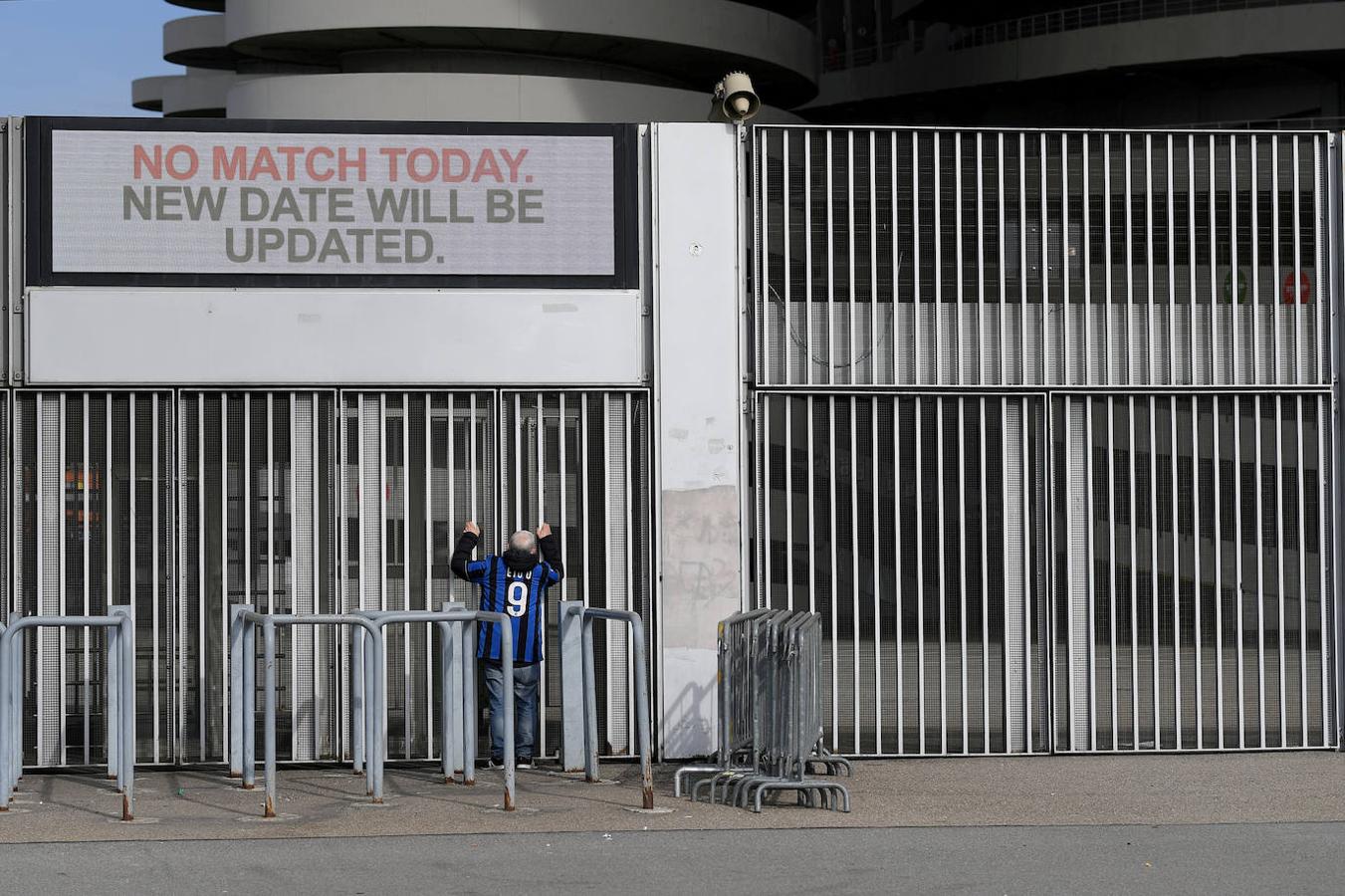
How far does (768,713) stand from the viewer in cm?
944

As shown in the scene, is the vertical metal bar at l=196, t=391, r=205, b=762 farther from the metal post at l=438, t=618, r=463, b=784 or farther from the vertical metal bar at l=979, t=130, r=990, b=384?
the vertical metal bar at l=979, t=130, r=990, b=384

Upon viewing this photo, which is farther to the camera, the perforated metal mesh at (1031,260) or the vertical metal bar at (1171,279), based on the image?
the vertical metal bar at (1171,279)

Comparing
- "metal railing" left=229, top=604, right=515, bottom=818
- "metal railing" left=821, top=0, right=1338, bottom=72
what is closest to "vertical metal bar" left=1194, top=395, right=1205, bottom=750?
"metal railing" left=229, top=604, right=515, bottom=818

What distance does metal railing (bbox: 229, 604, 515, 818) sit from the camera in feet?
29.3

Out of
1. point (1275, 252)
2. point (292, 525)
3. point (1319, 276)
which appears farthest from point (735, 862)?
point (1319, 276)

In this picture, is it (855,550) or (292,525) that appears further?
(855,550)

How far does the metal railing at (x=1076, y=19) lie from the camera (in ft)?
156

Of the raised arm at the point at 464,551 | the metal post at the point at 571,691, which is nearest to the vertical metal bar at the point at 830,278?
the metal post at the point at 571,691

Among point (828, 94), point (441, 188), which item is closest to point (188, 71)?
point (828, 94)

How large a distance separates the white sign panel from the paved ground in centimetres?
332

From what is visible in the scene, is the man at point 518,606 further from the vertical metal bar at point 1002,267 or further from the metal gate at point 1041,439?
the vertical metal bar at point 1002,267

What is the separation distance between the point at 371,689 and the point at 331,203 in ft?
11.3

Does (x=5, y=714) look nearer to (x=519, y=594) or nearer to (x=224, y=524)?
(x=224, y=524)

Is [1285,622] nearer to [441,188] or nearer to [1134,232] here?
[1134,232]
